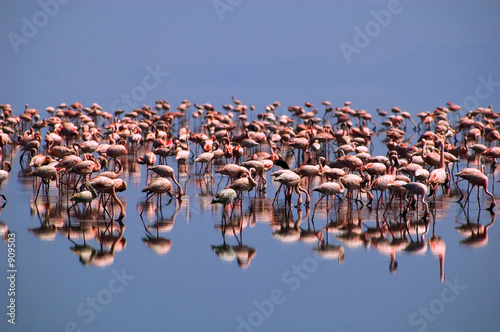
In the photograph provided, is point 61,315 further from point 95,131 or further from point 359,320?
point 95,131

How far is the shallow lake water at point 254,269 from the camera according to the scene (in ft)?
25.6

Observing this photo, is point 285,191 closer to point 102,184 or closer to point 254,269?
point 102,184

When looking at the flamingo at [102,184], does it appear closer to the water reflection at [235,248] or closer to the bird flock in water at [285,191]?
the bird flock in water at [285,191]

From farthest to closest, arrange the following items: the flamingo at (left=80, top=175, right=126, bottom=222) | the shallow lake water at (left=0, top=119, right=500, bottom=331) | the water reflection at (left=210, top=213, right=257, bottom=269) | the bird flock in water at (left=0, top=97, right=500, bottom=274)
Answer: the flamingo at (left=80, top=175, right=126, bottom=222), the bird flock in water at (left=0, top=97, right=500, bottom=274), the water reflection at (left=210, top=213, right=257, bottom=269), the shallow lake water at (left=0, top=119, right=500, bottom=331)

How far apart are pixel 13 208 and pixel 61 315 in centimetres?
513

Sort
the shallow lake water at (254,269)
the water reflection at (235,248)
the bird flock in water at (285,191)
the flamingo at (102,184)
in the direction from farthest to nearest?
1. the flamingo at (102,184)
2. the bird flock in water at (285,191)
3. the water reflection at (235,248)
4. the shallow lake water at (254,269)

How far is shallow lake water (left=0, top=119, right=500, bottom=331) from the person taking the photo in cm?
779

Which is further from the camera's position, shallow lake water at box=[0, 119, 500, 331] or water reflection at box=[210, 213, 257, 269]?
water reflection at box=[210, 213, 257, 269]

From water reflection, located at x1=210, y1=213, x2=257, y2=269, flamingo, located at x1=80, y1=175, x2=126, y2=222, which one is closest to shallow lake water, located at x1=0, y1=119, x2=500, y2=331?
water reflection, located at x1=210, y1=213, x2=257, y2=269

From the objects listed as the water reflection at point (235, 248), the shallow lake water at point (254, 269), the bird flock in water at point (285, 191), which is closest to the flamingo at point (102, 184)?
the bird flock in water at point (285, 191)

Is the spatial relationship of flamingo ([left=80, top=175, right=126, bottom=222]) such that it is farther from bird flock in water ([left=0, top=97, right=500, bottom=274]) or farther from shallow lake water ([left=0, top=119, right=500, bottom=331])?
shallow lake water ([left=0, top=119, right=500, bottom=331])

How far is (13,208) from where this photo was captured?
12383 millimetres

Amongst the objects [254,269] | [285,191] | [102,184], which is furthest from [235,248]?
[285,191]

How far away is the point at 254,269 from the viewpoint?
9.26m
